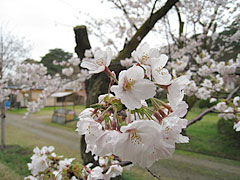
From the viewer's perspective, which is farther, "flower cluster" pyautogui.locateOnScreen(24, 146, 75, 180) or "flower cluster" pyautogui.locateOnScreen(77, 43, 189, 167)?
"flower cluster" pyautogui.locateOnScreen(24, 146, 75, 180)

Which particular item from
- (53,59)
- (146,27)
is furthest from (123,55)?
(53,59)

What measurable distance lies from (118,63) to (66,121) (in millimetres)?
6907

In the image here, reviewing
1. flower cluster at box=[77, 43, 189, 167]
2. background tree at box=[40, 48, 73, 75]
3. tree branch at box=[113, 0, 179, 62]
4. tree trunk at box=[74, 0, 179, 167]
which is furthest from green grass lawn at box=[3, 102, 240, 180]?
background tree at box=[40, 48, 73, 75]

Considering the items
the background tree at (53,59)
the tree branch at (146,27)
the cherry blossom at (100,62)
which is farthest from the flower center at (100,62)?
the background tree at (53,59)

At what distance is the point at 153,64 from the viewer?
46 cm

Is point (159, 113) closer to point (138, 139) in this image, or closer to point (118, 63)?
point (138, 139)

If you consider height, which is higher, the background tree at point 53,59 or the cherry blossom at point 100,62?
the background tree at point 53,59

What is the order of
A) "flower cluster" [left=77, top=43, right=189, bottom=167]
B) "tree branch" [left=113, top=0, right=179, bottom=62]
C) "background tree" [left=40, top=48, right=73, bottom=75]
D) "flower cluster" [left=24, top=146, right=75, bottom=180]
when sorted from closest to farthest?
"flower cluster" [left=77, top=43, right=189, bottom=167] < "flower cluster" [left=24, top=146, right=75, bottom=180] < "tree branch" [left=113, top=0, right=179, bottom=62] < "background tree" [left=40, top=48, right=73, bottom=75]

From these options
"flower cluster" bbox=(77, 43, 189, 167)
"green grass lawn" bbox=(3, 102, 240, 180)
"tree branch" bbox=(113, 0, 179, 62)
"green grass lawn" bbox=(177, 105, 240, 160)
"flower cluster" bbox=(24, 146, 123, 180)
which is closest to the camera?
"flower cluster" bbox=(77, 43, 189, 167)

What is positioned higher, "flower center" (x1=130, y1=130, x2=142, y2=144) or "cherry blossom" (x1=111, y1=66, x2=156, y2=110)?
"cherry blossom" (x1=111, y1=66, x2=156, y2=110)

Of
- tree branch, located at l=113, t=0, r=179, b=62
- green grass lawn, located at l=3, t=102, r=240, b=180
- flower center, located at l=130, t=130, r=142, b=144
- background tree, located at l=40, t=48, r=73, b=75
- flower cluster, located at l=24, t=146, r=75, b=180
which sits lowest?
green grass lawn, located at l=3, t=102, r=240, b=180

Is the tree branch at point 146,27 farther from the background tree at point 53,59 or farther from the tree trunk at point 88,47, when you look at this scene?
the background tree at point 53,59

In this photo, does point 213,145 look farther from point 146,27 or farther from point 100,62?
point 100,62

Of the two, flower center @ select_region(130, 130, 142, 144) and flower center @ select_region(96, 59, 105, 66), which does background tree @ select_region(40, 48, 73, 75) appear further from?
flower center @ select_region(130, 130, 142, 144)
